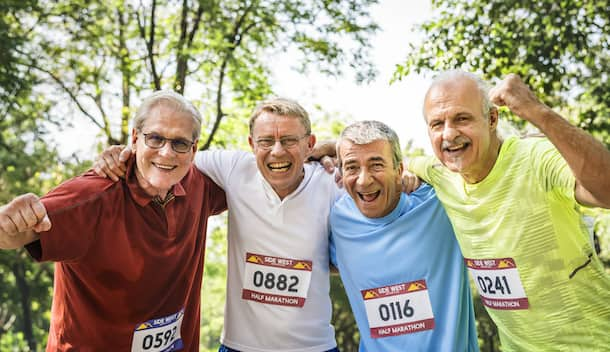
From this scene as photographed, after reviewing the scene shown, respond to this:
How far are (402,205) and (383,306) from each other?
0.60 meters

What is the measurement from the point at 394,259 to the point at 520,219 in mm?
741

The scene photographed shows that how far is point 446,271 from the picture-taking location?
305cm

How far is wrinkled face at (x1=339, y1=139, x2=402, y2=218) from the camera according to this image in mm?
3158

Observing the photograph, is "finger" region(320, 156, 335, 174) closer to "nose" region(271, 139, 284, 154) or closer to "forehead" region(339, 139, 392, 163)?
"nose" region(271, 139, 284, 154)

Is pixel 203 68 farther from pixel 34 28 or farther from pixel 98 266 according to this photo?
pixel 98 266

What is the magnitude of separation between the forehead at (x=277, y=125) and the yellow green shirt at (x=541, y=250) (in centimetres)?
126

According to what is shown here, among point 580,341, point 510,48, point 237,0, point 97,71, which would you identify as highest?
point 237,0

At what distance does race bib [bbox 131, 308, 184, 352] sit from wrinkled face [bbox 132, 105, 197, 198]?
2.38 ft

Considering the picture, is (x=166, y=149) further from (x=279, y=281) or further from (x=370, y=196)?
(x=370, y=196)

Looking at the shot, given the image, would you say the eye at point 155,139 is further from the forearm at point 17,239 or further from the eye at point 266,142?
the forearm at point 17,239

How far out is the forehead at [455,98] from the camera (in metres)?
2.83

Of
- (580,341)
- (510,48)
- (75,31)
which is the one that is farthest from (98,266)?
Result: (75,31)

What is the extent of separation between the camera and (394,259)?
3.08 meters

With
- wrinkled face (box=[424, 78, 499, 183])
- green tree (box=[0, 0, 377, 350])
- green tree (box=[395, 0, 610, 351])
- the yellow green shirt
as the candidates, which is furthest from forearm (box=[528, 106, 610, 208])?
green tree (box=[0, 0, 377, 350])
